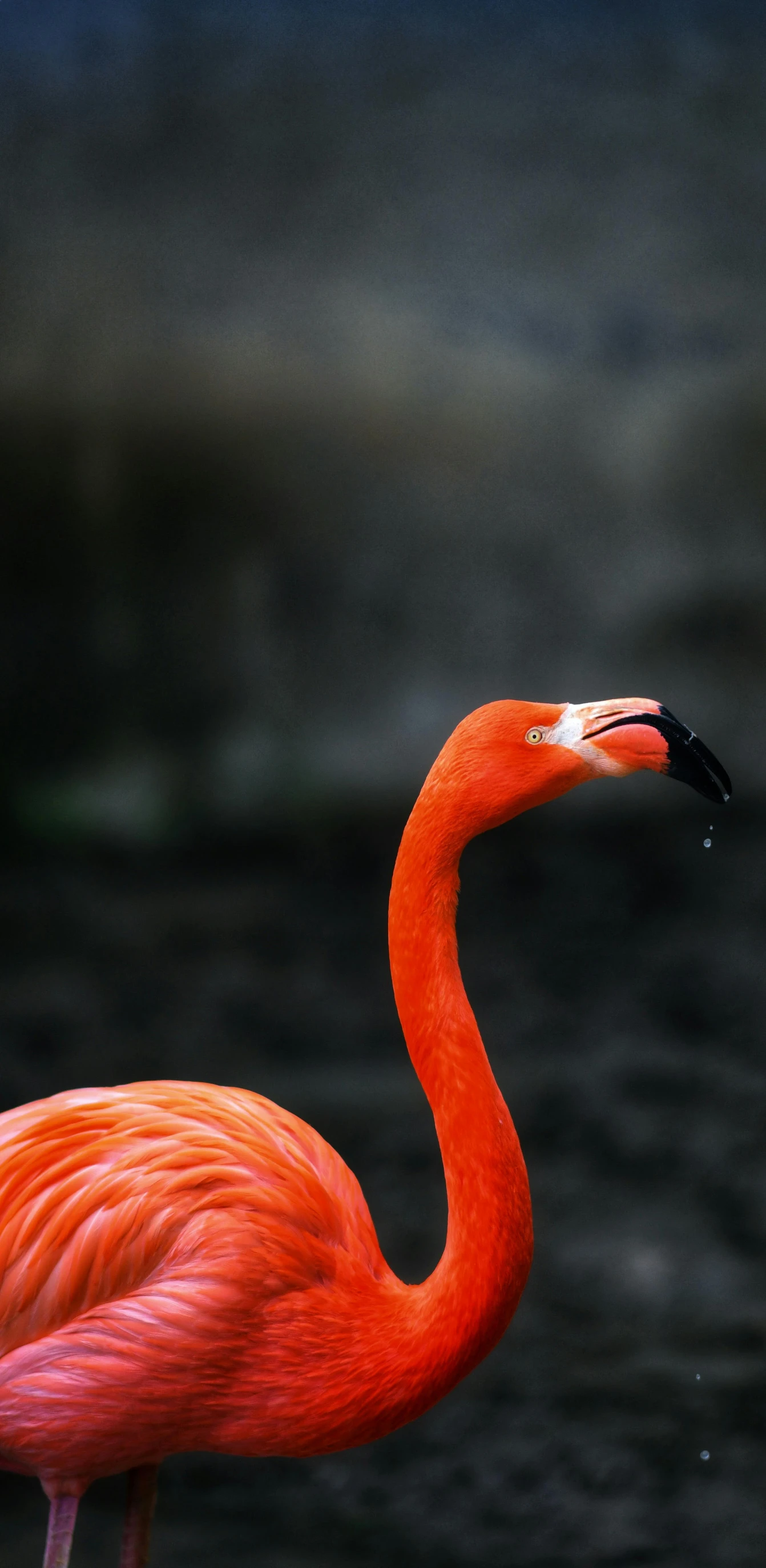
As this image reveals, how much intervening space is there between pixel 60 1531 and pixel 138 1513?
0.15m

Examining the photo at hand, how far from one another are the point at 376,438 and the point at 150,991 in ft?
5.33

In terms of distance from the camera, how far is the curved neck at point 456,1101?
148 centimetres

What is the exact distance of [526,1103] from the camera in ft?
10.1

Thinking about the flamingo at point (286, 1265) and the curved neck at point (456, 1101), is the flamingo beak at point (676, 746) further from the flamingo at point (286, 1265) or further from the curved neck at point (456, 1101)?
the curved neck at point (456, 1101)

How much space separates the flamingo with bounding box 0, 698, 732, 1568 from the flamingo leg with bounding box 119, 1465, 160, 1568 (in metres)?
0.13

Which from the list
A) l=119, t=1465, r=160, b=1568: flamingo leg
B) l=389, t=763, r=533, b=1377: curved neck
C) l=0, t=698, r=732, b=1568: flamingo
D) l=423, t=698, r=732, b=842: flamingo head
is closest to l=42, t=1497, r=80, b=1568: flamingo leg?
l=0, t=698, r=732, b=1568: flamingo

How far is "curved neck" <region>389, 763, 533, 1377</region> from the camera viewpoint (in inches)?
58.2

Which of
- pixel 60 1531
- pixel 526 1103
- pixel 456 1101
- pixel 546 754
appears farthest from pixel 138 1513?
pixel 526 1103

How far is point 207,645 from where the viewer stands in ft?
12.9

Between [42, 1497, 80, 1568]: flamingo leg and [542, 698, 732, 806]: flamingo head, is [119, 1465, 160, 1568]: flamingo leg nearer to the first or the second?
[42, 1497, 80, 1568]: flamingo leg

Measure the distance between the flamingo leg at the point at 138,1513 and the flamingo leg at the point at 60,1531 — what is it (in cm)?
12

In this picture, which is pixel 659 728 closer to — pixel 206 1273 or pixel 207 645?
pixel 206 1273

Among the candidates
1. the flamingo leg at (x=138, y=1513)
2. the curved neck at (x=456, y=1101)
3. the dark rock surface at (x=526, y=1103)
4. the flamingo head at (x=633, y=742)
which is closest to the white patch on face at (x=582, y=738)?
the flamingo head at (x=633, y=742)

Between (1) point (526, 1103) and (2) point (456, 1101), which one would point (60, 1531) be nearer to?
(2) point (456, 1101)
